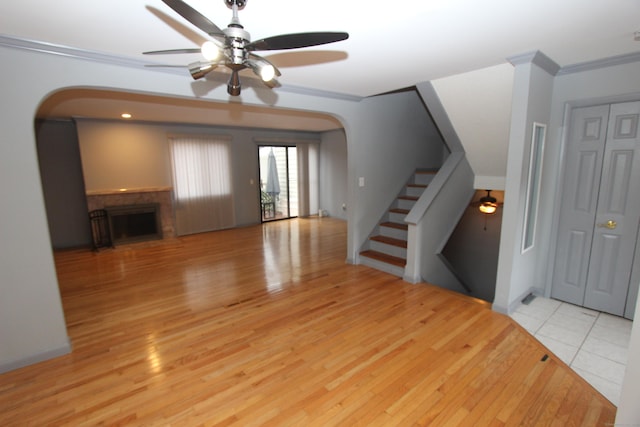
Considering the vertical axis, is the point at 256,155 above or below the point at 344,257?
above

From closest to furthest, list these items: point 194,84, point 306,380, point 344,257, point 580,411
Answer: point 580,411 < point 306,380 < point 194,84 < point 344,257

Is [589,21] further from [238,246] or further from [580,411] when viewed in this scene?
[238,246]

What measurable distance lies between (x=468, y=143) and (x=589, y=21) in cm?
222

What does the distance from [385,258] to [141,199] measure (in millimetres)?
4879

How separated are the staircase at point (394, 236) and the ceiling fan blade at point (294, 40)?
3.22m

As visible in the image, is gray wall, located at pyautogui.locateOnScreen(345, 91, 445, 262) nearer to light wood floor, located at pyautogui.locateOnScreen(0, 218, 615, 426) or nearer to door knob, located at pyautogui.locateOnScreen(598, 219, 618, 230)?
light wood floor, located at pyautogui.locateOnScreen(0, 218, 615, 426)

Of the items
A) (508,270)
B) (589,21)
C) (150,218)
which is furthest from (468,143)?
(150,218)

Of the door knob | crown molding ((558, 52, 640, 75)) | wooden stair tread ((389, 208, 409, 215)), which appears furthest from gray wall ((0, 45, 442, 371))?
the door knob

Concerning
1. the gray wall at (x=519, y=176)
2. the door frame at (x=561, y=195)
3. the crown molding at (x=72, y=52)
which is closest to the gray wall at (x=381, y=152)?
the gray wall at (x=519, y=176)

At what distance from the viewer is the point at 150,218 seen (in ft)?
20.3

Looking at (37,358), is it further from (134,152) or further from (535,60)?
(535,60)

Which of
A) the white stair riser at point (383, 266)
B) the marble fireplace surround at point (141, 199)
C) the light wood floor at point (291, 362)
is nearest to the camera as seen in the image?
the light wood floor at point (291, 362)

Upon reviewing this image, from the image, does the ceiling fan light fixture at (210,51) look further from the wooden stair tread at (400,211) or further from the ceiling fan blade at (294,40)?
the wooden stair tread at (400,211)

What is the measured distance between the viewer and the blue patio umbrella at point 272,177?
26.4ft
